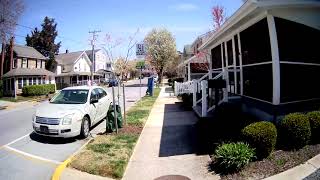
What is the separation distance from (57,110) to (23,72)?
31.6 m

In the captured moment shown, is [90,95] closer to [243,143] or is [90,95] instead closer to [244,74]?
[244,74]

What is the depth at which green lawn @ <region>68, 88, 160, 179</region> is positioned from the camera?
681cm

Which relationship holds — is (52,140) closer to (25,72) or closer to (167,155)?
(167,155)

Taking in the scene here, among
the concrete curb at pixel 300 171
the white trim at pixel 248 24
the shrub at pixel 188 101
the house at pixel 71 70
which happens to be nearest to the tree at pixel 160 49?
the house at pixel 71 70

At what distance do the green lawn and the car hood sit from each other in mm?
1245

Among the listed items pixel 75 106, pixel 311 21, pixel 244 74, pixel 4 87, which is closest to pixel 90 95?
pixel 75 106

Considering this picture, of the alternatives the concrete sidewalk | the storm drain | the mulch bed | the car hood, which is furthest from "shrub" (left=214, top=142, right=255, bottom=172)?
the car hood

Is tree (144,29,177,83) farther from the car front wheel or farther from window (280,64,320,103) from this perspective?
window (280,64,320,103)

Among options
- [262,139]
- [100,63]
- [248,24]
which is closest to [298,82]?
[248,24]

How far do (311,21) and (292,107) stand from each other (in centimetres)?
245

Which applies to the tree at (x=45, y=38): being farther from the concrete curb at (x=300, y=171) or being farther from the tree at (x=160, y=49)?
the concrete curb at (x=300, y=171)

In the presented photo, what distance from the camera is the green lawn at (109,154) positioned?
6.81 m

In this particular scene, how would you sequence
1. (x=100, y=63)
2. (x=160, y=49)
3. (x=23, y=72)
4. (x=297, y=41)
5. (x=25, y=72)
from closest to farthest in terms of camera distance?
1. (x=297, y=41)
2. (x=23, y=72)
3. (x=25, y=72)
4. (x=160, y=49)
5. (x=100, y=63)

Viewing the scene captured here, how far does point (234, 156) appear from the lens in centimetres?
610
